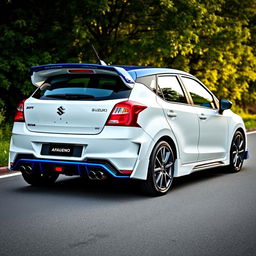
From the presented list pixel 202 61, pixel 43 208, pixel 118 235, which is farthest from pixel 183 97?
pixel 202 61

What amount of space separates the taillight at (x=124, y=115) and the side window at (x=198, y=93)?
5.75ft

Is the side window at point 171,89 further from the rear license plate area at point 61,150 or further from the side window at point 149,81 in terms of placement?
the rear license plate area at point 61,150

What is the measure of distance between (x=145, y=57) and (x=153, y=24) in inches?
47.5

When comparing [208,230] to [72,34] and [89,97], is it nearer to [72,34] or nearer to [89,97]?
[89,97]

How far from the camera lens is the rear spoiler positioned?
715 cm

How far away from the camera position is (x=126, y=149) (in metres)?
6.98

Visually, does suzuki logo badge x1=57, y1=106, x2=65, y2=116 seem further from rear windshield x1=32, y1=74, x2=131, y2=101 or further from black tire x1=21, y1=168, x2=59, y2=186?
black tire x1=21, y1=168, x2=59, y2=186

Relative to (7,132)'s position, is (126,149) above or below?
above

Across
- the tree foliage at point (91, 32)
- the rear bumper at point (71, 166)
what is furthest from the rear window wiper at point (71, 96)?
the tree foliage at point (91, 32)

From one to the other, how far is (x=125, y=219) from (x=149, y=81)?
2145 mm

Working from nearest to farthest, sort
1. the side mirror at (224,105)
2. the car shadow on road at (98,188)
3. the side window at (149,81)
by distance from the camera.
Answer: the side window at (149,81) → the car shadow on road at (98,188) → the side mirror at (224,105)

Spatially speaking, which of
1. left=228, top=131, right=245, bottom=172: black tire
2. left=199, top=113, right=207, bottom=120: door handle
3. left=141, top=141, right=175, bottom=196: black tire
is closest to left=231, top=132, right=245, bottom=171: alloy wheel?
left=228, top=131, right=245, bottom=172: black tire

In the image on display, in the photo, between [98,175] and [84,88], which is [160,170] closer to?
[98,175]

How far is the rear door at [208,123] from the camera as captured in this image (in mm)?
8648
